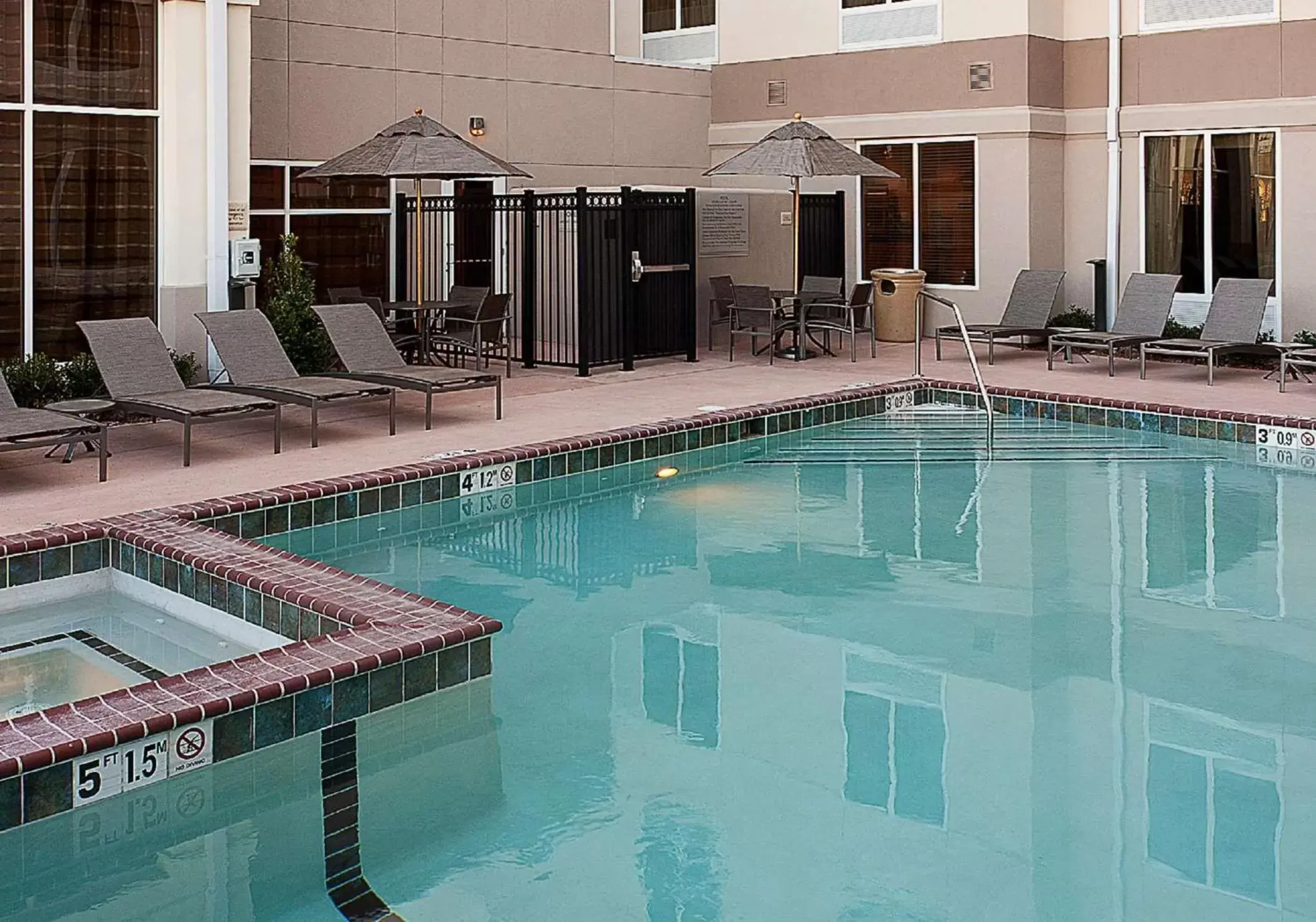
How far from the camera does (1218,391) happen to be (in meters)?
13.0

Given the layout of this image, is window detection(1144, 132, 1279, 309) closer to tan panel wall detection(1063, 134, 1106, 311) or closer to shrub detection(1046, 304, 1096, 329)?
tan panel wall detection(1063, 134, 1106, 311)

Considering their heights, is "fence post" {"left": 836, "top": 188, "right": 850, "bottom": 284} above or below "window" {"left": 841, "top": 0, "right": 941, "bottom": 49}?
below

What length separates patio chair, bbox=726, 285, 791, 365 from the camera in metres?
15.6

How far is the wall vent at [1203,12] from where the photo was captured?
15.3m

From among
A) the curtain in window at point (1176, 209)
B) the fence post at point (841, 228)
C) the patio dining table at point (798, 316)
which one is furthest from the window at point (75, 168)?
the curtain in window at point (1176, 209)

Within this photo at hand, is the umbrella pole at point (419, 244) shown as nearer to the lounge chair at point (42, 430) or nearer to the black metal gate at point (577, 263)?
the black metal gate at point (577, 263)

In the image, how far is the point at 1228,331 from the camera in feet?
46.9

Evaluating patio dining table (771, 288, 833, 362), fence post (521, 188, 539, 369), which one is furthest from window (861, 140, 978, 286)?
fence post (521, 188, 539, 369)

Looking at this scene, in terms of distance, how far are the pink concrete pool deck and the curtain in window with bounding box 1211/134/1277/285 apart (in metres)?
1.37

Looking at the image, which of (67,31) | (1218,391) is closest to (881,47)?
(1218,391)

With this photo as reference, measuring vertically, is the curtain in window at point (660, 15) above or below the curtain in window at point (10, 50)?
above

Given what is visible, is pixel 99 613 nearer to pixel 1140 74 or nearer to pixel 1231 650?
pixel 1231 650

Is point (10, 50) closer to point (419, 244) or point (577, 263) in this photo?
point (419, 244)

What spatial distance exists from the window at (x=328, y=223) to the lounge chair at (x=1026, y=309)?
5.89 metres
